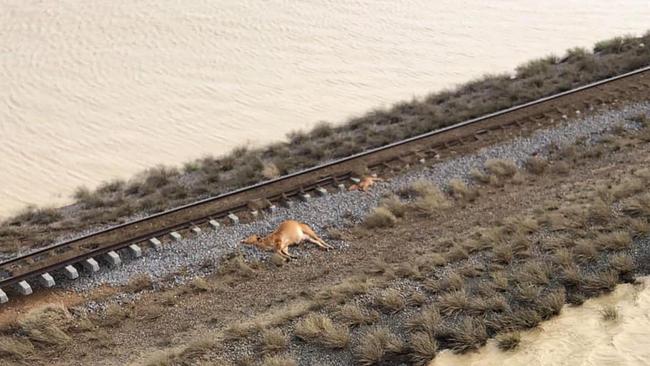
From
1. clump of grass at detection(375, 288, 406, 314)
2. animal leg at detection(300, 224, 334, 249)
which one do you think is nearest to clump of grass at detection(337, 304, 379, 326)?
clump of grass at detection(375, 288, 406, 314)

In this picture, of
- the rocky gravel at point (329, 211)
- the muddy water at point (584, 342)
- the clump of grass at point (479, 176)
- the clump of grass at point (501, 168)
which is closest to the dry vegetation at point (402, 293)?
the muddy water at point (584, 342)

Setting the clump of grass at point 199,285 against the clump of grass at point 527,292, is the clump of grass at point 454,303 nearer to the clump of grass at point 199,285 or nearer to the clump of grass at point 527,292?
the clump of grass at point 527,292

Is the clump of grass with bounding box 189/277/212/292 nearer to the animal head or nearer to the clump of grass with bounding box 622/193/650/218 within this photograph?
the animal head

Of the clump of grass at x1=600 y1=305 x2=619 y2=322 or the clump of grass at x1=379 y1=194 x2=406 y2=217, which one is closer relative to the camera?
the clump of grass at x1=600 y1=305 x2=619 y2=322

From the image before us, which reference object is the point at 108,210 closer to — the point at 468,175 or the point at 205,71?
the point at 468,175

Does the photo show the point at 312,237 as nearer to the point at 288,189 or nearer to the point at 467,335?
the point at 288,189

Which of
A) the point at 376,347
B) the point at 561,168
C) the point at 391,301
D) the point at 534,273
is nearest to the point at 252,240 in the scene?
the point at 391,301
